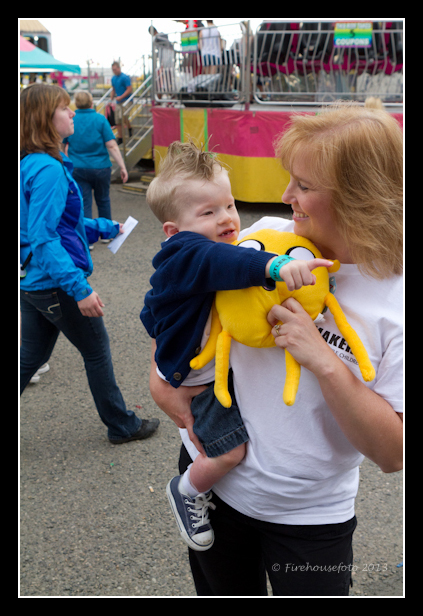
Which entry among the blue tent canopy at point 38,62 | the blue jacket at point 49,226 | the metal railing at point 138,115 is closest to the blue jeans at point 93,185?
the blue jacket at point 49,226

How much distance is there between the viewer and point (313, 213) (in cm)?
128

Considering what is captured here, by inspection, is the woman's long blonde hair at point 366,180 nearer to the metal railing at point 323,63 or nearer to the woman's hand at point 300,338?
the woman's hand at point 300,338

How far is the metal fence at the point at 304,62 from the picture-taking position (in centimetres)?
845

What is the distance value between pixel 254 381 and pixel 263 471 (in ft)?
0.72

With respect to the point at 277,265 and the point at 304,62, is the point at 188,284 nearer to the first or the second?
the point at 277,265

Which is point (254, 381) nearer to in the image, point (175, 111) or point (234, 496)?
point (234, 496)

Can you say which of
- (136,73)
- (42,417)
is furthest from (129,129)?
(42,417)

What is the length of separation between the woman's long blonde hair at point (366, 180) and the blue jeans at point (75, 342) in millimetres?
2111

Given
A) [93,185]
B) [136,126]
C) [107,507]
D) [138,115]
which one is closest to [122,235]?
[107,507]

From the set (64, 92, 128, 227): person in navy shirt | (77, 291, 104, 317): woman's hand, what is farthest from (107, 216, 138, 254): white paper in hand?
(64, 92, 128, 227): person in navy shirt

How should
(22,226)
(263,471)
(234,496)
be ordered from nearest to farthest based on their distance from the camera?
(263,471)
(234,496)
(22,226)

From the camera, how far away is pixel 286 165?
1.36m

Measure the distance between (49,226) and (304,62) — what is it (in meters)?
7.05

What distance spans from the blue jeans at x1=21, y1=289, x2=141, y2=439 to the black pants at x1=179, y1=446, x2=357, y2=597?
1.81 metres
